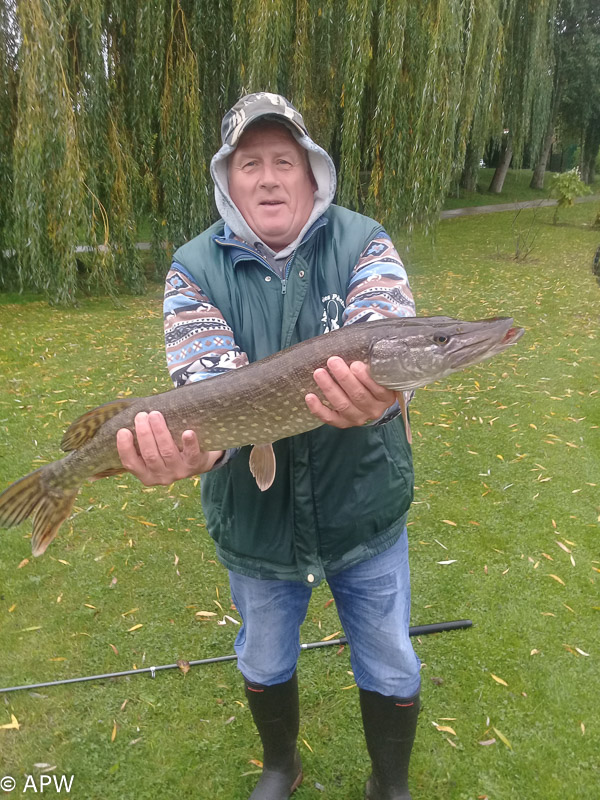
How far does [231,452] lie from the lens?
1.88 metres

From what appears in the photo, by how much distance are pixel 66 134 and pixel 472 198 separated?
21.2m

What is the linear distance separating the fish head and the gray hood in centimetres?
43

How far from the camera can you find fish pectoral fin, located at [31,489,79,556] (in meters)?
1.96

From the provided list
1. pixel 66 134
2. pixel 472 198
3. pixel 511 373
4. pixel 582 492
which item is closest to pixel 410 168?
pixel 511 373

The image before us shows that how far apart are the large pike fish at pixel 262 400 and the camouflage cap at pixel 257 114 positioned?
683mm

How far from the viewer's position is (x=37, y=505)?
6.41 feet

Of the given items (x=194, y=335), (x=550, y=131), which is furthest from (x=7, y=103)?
(x=550, y=131)

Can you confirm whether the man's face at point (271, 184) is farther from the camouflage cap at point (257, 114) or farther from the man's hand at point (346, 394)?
the man's hand at point (346, 394)

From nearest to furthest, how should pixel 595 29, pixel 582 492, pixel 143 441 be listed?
pixel 143 441 < pixel 582 492 < pixel 595 29

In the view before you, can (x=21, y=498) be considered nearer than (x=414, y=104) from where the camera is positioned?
Yes

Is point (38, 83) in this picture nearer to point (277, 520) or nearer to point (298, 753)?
point (277, 520)

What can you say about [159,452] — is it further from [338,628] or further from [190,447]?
[338,628]

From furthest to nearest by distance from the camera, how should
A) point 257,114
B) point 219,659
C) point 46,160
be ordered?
point 46,160, point 219,659, point 257,114

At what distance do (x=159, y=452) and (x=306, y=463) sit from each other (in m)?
0.45
